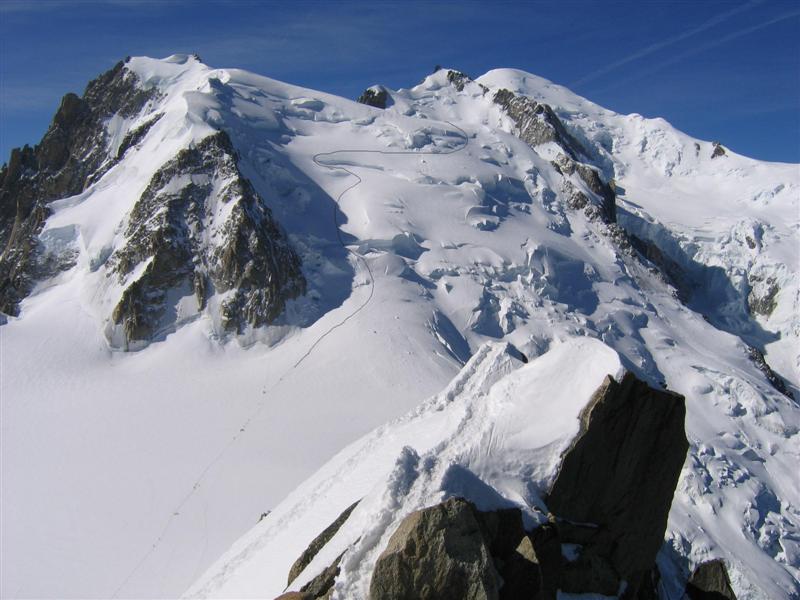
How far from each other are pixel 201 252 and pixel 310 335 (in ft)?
25.1

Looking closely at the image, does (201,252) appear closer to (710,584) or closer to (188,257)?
(188,257)

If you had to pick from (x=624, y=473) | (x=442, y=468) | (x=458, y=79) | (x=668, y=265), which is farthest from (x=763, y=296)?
(x=442, y=468)

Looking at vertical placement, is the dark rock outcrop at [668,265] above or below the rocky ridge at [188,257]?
below

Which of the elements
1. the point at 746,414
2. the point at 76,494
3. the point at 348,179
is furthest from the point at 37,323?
the point at 746,414

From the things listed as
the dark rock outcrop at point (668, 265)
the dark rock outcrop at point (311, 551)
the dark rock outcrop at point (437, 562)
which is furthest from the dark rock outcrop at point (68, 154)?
the dark rock outcrop at point (668, 265)

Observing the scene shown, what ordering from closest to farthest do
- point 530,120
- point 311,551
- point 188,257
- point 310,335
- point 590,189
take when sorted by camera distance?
point 311,551 < point 310,335 < point 188,257 < point 590,189 < point 530,120

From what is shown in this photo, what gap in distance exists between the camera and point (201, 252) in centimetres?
3494

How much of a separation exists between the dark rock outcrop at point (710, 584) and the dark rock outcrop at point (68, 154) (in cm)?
4221

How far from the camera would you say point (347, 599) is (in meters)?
7.89

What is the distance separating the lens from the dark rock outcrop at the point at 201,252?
33.1m

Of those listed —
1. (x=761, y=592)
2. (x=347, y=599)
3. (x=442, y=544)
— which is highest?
(x=442, y=544)

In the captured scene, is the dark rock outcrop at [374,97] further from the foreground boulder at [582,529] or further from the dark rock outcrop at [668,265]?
the foreground boulder at [582,529]

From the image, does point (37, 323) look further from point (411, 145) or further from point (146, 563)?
point (411, 145)

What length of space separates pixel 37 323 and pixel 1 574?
1635 cm
